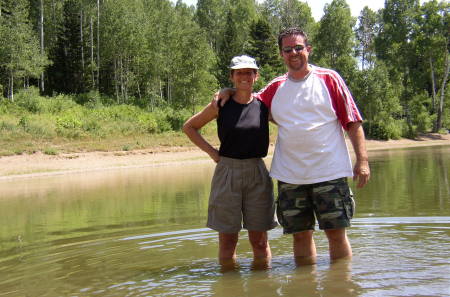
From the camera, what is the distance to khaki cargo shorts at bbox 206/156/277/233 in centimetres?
438

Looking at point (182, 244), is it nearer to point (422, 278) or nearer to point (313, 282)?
point (313, 282)

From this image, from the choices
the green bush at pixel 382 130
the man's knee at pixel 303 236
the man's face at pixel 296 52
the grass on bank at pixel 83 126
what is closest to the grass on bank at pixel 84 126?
the grass on bank at pixel 83 126

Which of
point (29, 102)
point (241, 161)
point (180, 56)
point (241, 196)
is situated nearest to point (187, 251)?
point (241, 196)

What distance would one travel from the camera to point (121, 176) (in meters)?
17.2

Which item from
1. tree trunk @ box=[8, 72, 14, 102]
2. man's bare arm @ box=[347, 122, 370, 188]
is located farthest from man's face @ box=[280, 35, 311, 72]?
tree trunk @ box=[8, 72, 14, 102]

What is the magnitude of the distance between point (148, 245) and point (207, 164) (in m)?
15.9

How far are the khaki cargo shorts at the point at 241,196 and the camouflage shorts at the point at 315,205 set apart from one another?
0.15m

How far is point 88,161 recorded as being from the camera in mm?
21359

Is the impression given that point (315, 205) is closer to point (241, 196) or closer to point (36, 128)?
point (241, 196)

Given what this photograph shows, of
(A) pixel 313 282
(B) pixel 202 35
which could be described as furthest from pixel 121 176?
(B) pixel 202 35

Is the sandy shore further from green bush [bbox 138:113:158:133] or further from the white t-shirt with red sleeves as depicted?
the white t-shirt with red sleeves

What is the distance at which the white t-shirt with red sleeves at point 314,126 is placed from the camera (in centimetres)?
407

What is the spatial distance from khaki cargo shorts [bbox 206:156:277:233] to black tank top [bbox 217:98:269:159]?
86 mm

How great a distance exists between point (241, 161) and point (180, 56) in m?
29.2
